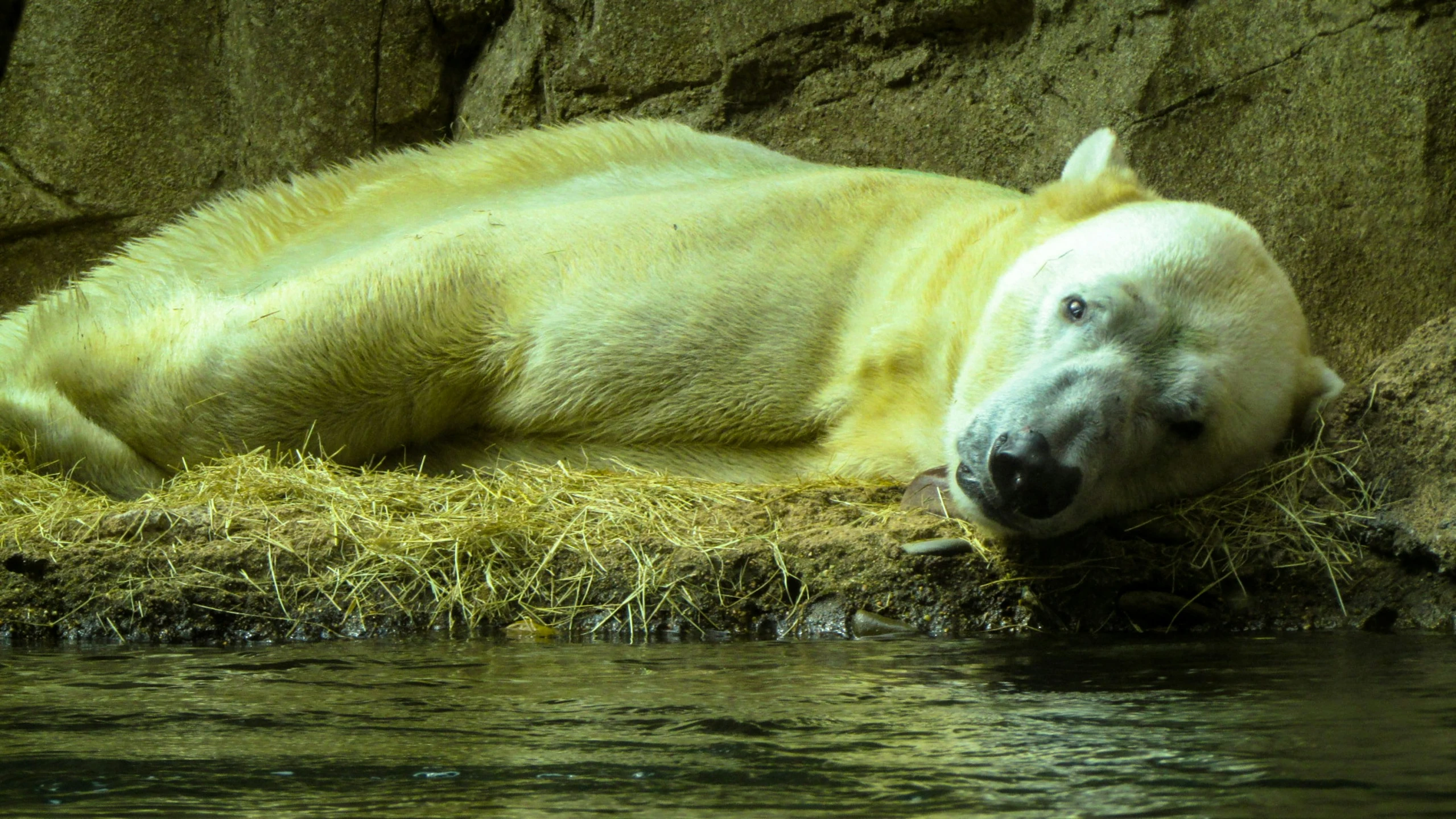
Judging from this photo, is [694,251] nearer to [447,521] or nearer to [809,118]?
[447,521]

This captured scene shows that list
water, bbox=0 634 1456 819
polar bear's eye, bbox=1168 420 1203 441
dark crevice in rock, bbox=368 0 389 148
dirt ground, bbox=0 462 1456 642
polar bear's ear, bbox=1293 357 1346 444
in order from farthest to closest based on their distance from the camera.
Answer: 1. dark crevice in rock, bbox=368 0 389 148
2. polar bear's ear, bbox=1293 357 1346 444
3. polar bear's eye, bbox=1168 420 1203 441
4. dirt ground, bbox=0 462 1456 642
5. water, bbox=0 634 1456 819

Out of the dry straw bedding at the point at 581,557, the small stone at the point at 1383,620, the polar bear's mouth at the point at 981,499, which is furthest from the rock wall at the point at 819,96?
the polar bear's mouth at the point at 981,499

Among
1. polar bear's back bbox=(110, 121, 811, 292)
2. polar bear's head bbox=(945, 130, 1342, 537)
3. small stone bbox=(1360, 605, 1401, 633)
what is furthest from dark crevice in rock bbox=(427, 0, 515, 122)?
small stone bbox=(1360, 605, 1401, 633)

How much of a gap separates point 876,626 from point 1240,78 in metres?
3.09

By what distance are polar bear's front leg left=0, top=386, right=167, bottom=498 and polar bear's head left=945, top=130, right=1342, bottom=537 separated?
254 centimetres

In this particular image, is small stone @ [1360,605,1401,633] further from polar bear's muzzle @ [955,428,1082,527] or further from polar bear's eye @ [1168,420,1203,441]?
polar bear's muzzle @ [955,428,1082,527]

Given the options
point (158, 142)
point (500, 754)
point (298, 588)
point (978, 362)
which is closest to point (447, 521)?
point (298, 588)

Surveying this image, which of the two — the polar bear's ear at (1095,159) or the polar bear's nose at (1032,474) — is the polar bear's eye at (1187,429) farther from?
the polar bear's ear at (1095,159)

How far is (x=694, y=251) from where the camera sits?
14.2ft

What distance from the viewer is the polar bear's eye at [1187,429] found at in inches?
141

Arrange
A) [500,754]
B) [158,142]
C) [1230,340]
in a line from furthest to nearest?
[158,142] < [1230,340] < [500,754]

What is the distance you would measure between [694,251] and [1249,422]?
1.62 m

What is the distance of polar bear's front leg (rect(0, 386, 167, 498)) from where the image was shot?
4387mm

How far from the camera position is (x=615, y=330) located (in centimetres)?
421
